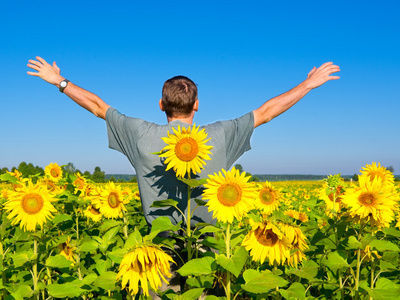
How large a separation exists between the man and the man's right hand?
0.05 metres

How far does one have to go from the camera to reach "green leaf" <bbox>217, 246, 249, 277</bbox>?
2.24 meters

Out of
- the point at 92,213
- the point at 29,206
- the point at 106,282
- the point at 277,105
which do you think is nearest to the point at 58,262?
the point at 29,206

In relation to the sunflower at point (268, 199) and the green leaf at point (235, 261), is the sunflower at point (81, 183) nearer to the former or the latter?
the sunflower at point (268, 199)

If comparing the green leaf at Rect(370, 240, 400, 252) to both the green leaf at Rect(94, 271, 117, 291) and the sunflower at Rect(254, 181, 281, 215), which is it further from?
the green leaf at Rect(94, 271, 117, 291)

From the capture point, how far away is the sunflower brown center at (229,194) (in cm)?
254

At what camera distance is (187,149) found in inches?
109

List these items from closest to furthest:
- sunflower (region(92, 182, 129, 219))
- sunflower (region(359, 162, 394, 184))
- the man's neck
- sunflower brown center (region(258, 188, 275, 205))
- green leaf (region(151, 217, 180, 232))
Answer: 1. green leaf (region(151, 217, 180, 232))
2. the man's neck
3. sunflower (region(359, 162, 394, 184))
4. sunflower (region(92, 182, 129, 219))
5. sunflower brown center (region(258, 188, 275, 205))

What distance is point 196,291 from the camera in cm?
236

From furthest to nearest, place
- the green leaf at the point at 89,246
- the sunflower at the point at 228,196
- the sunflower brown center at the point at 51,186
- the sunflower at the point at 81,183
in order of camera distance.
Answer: the sunflower at the point at 81,183 → the sunflower brown center at the point at 51,186 → the green leaf at the point at 89,246 → the sunflower at the point at 228,196

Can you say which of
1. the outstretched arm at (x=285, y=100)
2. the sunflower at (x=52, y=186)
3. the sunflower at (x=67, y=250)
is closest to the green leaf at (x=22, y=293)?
the sunflower at (x=67, y=250)

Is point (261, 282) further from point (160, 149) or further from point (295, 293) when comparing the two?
point (160, 149)

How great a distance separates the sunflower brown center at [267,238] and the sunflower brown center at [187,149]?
2.35 ft

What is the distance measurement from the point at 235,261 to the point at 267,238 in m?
0.36

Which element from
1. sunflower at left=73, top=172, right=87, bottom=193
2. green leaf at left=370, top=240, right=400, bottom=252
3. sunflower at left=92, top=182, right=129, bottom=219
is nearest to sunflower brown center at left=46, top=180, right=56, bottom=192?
sunflower at left=73, top=172, right=87, bottom=193
